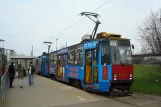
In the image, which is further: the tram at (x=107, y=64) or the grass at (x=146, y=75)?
the grass at (x=146, y=75)

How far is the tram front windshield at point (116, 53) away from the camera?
1462 centimetres

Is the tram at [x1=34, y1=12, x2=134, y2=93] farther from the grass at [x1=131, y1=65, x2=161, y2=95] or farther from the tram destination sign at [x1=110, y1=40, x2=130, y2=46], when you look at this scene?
the grass at [x1=131, y1=65, x2=161, y2=95]

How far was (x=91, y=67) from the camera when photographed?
1603 centimetres

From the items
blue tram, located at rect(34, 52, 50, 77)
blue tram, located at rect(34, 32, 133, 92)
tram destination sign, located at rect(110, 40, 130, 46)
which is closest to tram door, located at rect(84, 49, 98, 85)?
blue tram, located at rect(34, 32, 133, 92)

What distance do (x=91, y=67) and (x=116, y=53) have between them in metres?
2.03

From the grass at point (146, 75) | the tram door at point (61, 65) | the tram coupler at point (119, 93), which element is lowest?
the tram coupler at point (119, 93)

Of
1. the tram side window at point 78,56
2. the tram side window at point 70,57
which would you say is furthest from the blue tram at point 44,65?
the tram side window at point 78,56

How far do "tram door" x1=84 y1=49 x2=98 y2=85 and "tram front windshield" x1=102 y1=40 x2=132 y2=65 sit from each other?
69 cm

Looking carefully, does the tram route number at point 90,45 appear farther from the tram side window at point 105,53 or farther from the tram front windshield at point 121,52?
the tram front windshield at point 121,52

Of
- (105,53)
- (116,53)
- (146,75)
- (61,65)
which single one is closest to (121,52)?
(116,53)

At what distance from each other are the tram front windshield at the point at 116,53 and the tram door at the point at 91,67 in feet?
2.25

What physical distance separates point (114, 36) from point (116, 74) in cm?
248

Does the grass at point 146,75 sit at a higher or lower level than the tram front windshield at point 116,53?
lower

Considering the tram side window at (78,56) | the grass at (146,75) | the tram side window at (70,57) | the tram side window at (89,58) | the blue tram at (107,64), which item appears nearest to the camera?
the blue tram at (107,64)
